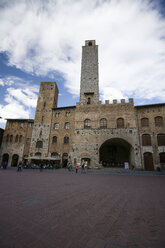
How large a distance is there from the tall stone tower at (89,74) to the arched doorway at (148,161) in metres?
13.2

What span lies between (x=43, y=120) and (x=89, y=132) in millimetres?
10548

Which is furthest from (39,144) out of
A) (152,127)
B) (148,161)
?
(152,127)

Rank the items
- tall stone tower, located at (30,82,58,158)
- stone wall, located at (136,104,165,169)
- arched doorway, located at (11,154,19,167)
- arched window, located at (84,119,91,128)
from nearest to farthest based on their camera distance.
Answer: stone wall, located at (136,104,165,169)
arched window, located at (84,119,91,128)
tall stone tower, located at (30,82,58,158)
arched doorway, located at (11,154,19,167)

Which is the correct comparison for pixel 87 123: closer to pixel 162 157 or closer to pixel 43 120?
pixel 43 120

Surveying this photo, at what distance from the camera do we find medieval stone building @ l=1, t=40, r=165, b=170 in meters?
20.9

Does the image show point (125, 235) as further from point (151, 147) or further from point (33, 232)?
point (151, 147)

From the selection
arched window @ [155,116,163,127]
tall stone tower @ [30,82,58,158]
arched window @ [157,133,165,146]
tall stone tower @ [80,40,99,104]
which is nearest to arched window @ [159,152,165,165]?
arched window @ [157,133,165,146]

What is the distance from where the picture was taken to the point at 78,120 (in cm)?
2416

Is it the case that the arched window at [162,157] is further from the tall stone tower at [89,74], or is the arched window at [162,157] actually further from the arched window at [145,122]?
the tall stone tower at [89,74]

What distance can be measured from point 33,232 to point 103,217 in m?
1.70

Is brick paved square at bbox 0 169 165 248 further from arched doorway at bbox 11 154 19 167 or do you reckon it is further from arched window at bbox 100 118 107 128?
arched doorway at bbox 11 154 19 167

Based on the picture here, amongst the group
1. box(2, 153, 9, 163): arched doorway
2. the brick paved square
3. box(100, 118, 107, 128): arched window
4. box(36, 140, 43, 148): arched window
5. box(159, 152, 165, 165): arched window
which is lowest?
the brick paved square

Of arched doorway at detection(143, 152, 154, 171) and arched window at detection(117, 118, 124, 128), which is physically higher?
arched window at detection(117, 118, 124, 128)

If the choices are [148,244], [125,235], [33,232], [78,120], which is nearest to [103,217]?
[125,235]
